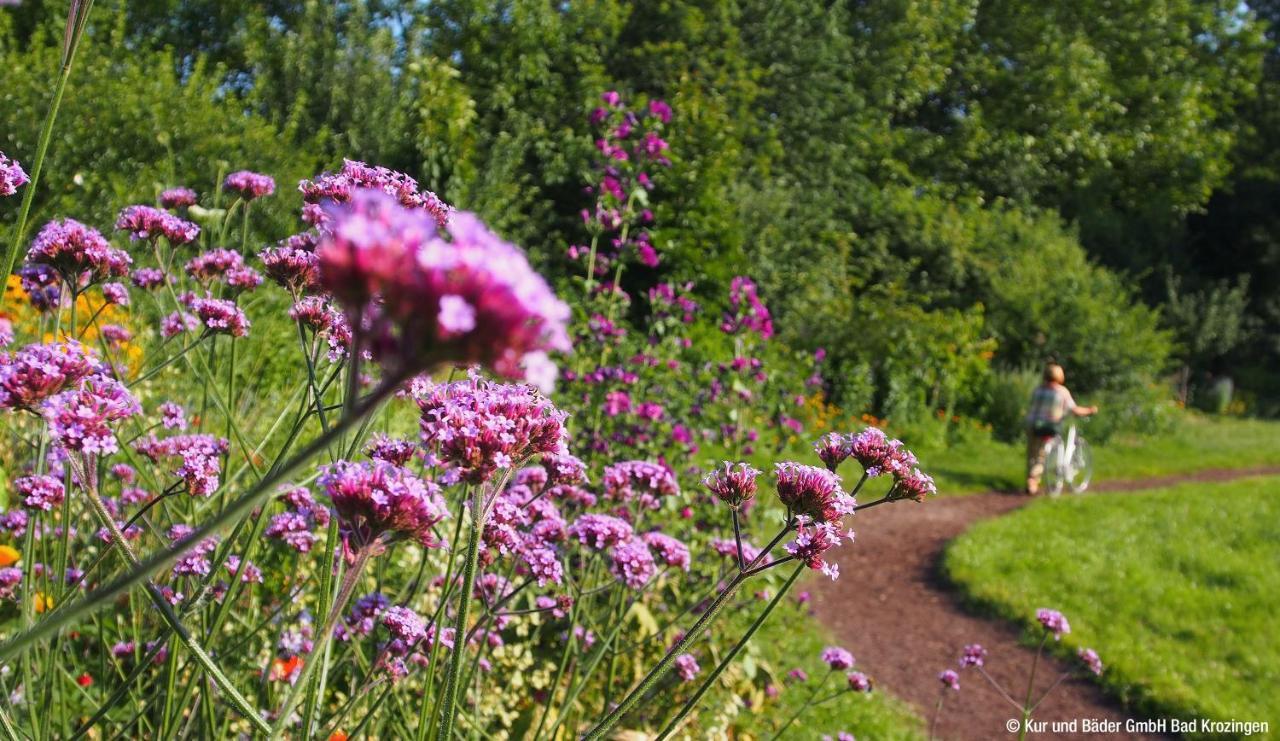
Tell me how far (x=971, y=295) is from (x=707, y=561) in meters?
11.5

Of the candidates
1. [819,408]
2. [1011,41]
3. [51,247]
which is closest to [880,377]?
[819,408]

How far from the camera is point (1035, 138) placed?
18.1m

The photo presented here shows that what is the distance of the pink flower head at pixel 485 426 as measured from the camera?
3.68 ft

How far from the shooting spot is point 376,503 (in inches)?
40.7

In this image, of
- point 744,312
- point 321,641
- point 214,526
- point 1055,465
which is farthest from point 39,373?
point 1055,465

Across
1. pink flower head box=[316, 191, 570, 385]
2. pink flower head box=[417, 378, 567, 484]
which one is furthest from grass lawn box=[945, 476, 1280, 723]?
pink flower head box=[316, 191, 570, 385]

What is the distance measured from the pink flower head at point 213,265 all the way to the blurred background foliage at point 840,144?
3.53m

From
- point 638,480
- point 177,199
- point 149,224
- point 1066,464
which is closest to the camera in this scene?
Result: point 149,224

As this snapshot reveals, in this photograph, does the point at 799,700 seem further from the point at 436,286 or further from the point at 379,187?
the point at 436,286

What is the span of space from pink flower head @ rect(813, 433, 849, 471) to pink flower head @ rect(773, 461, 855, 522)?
0.18 m

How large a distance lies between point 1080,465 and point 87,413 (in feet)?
34.4

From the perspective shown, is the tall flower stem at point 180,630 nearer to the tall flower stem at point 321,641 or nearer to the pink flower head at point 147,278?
the tall flower stem at point 321,641

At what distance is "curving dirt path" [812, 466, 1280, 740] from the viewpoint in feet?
15.1

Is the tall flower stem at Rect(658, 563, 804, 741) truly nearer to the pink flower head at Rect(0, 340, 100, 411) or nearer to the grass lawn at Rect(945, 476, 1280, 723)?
the pink flower head at Rect(0, 340, 100, 411)
